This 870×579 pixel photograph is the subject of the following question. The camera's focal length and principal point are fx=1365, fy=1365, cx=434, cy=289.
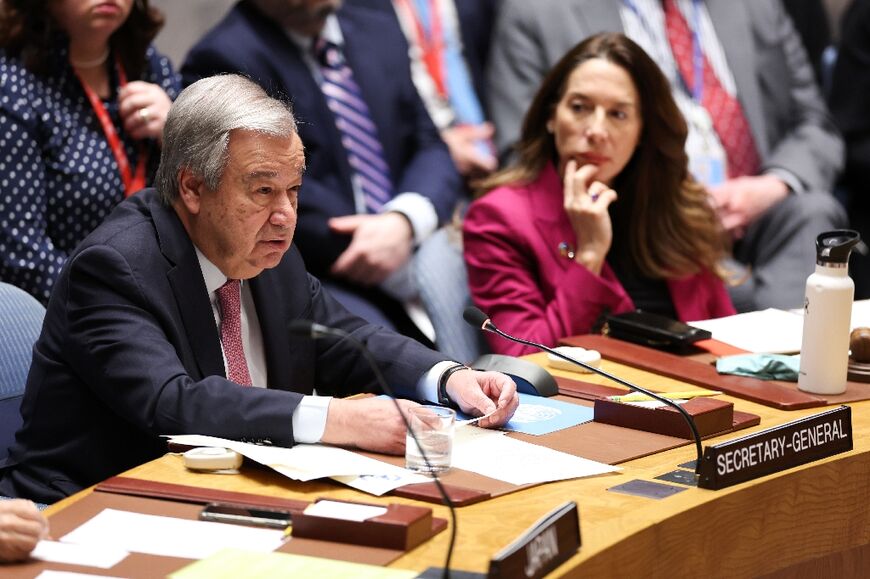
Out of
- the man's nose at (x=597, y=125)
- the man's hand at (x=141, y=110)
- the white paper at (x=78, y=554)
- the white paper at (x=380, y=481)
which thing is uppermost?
the man's hand at (x=141, y=110)

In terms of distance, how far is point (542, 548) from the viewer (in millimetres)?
1636

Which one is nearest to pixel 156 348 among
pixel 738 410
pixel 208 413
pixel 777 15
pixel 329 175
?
pixel 208 413

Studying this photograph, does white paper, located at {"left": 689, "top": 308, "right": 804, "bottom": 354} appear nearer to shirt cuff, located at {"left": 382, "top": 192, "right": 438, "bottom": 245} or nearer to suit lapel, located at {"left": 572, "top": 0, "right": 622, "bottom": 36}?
shirt cuff, located at {"left": 382, "top": 192, "right": 438, "bottom": 245}

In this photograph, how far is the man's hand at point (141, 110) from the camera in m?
3.40

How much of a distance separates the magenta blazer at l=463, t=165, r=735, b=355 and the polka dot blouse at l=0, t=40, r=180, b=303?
88cm

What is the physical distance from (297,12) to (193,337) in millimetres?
1770

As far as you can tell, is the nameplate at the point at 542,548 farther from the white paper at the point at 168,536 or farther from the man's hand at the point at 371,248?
the man's hand at the point at 371,248

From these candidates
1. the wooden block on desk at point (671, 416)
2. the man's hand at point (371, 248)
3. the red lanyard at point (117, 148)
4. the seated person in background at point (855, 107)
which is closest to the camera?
the wooden block on desk at point (671, 416)

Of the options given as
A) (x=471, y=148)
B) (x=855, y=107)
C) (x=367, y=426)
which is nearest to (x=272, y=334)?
(x=367, y=426)

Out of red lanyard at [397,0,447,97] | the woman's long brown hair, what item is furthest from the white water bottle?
red lanyard at [397,0,447,97]

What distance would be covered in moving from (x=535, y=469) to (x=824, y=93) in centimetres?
356

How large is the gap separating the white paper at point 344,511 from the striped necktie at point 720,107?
10.2 ft

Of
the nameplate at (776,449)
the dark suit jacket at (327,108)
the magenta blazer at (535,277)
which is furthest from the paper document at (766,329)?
the dark suit jacket at (327,108)

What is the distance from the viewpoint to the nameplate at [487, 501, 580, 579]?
61.0 inches
